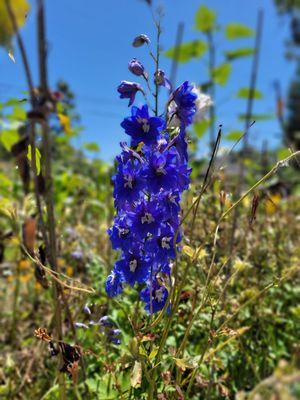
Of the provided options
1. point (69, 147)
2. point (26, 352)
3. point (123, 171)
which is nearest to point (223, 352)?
point (26, 352)

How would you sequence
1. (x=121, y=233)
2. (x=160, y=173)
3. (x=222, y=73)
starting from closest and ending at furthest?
(x=160, y=173)
(x=121, y=233)
(x=222, y=73)

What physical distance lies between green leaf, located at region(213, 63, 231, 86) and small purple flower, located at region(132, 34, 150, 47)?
2.23m

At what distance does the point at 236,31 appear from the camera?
353 centimetres

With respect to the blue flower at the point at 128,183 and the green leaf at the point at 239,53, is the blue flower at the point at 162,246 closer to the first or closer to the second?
the blue flower at the point at 128,183

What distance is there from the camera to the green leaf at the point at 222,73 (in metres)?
3.44

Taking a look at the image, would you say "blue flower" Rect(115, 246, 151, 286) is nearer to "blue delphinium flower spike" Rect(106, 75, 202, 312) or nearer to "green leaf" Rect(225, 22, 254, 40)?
"blue delphinium flower spike" Rect(106, 75, 202, 312)

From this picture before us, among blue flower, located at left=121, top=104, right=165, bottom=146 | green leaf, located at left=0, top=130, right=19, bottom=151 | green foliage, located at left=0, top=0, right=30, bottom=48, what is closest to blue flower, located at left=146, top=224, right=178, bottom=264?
blue flower, located at left=121, top=104, right=165, bottom=146

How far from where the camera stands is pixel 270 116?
3.06 meters

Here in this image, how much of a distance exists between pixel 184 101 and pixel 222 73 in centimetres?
237

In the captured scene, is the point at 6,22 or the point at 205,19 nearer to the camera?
the point at 6,22

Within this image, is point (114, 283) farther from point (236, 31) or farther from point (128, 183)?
point (236, 31)

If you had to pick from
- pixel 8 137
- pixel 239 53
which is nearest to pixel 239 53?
pixel 239 53

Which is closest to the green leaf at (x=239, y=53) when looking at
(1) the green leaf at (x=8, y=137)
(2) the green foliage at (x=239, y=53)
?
(2) the green foliage at (x=239, y=53)

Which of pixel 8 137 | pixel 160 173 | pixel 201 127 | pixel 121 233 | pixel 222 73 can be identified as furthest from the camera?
pixel 201 127
